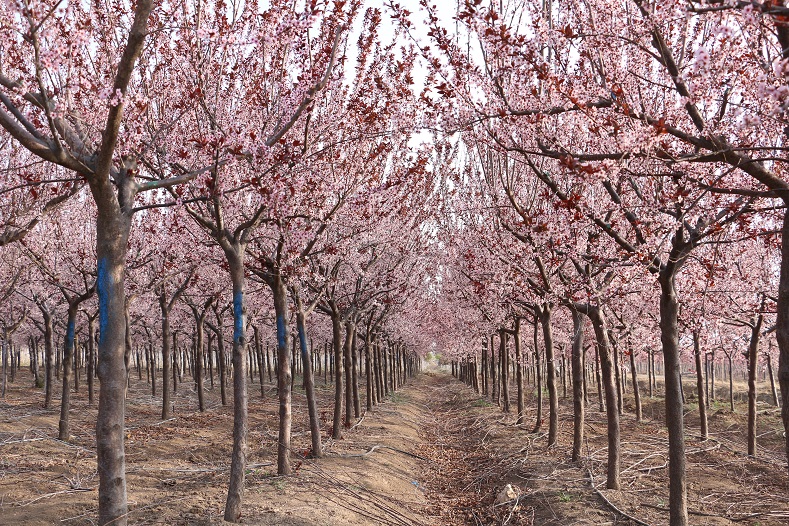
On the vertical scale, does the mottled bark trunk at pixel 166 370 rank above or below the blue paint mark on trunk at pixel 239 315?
below

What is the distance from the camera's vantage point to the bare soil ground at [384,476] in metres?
8.79

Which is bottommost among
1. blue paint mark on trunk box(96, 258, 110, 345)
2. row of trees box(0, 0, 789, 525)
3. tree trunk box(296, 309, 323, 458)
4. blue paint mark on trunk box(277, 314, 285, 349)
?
tree trunk box(296, 309, 323, 458)

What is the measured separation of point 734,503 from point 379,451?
7.83 m

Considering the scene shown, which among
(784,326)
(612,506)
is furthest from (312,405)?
(784,326)

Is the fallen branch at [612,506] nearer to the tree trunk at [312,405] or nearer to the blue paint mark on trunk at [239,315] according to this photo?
the tree trunk at [312,405]

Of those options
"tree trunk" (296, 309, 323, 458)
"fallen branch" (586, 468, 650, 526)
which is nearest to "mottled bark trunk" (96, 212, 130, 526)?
"fallen branch" (586, 468, 650, 526)

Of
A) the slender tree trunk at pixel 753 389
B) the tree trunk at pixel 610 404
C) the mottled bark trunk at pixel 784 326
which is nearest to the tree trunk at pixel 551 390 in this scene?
the tree trunk at pixel 610 404

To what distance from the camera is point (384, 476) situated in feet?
39.7

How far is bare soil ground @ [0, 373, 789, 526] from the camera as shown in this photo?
879 centimetres

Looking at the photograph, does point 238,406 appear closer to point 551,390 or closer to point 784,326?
point 784,326

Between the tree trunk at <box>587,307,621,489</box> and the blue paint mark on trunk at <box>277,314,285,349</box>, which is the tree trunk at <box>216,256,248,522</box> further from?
the tree trunk at <box>587,307,621,489</box>

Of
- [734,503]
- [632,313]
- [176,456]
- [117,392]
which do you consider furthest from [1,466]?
[632,313]

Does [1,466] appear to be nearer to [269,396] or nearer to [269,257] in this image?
[269,257]

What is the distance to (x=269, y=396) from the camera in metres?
31.3
